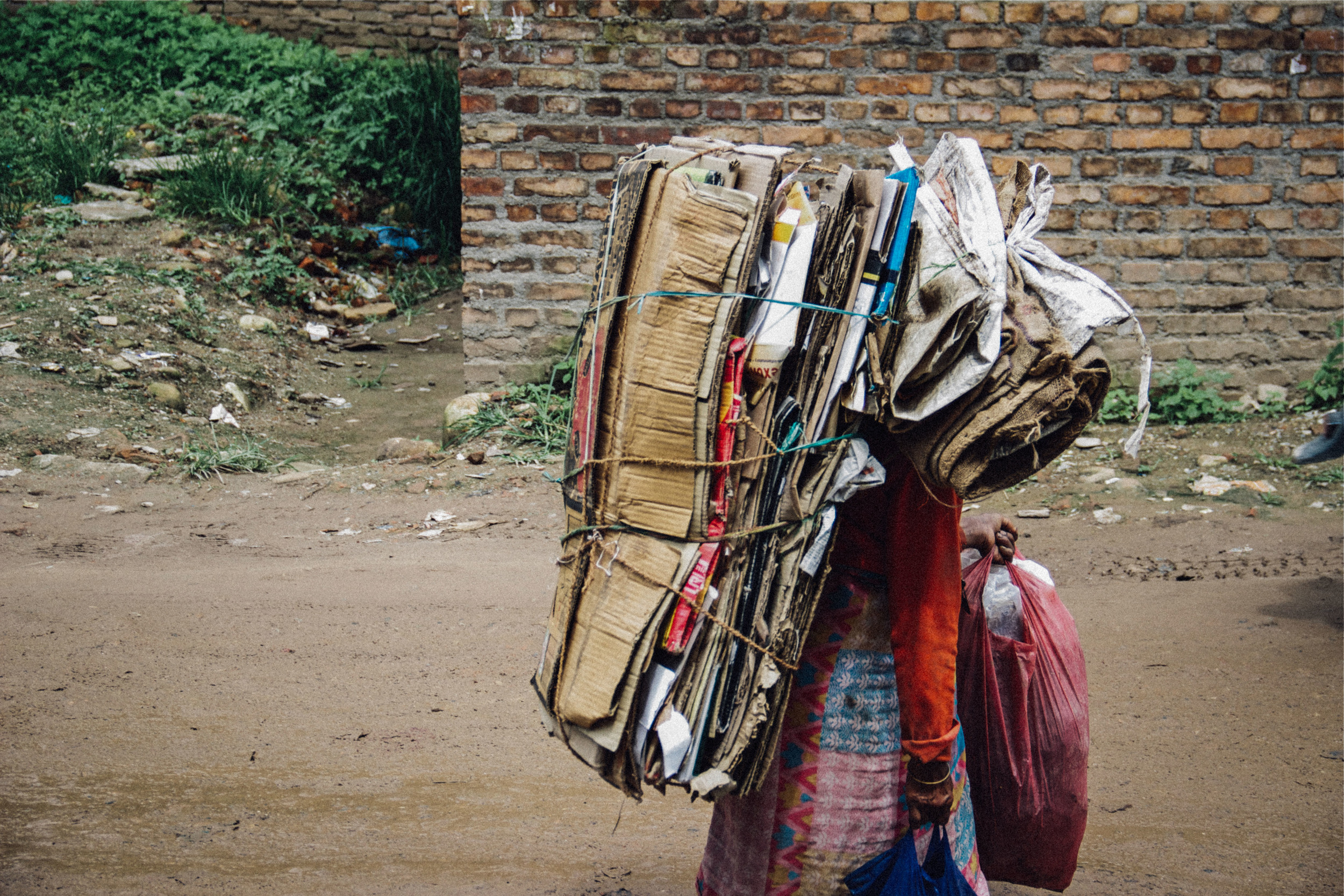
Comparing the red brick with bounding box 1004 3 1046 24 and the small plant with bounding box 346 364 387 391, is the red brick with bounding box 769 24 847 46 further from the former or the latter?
the small plant with bounding box 346 364 387 391

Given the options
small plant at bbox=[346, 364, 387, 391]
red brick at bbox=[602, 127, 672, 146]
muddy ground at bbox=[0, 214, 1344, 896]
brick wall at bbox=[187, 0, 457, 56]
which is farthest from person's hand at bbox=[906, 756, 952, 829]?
brick wall at bbox=[187, 0, 457, 56]

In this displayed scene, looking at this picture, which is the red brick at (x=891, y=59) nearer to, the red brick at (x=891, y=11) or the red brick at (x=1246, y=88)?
the red brick at (x=891, y=11)

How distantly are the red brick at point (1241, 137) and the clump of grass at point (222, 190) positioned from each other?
5806 millimetres

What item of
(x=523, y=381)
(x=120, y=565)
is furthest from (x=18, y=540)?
(x=523, y=381)

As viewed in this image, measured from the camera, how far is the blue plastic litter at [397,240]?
7480mm

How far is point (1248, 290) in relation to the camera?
15.9 feet

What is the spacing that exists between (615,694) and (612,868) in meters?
1.16

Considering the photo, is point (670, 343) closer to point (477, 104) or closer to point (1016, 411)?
point (1016, 411)

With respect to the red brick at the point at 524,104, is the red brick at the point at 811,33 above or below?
above

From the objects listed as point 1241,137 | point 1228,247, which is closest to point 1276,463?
point 1228,247

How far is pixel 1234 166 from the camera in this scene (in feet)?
15.5

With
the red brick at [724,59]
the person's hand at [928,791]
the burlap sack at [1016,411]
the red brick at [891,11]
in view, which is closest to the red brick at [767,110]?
the red brick at [724,59]

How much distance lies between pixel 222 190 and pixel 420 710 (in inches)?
207

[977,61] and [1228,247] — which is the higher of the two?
[977,61]
